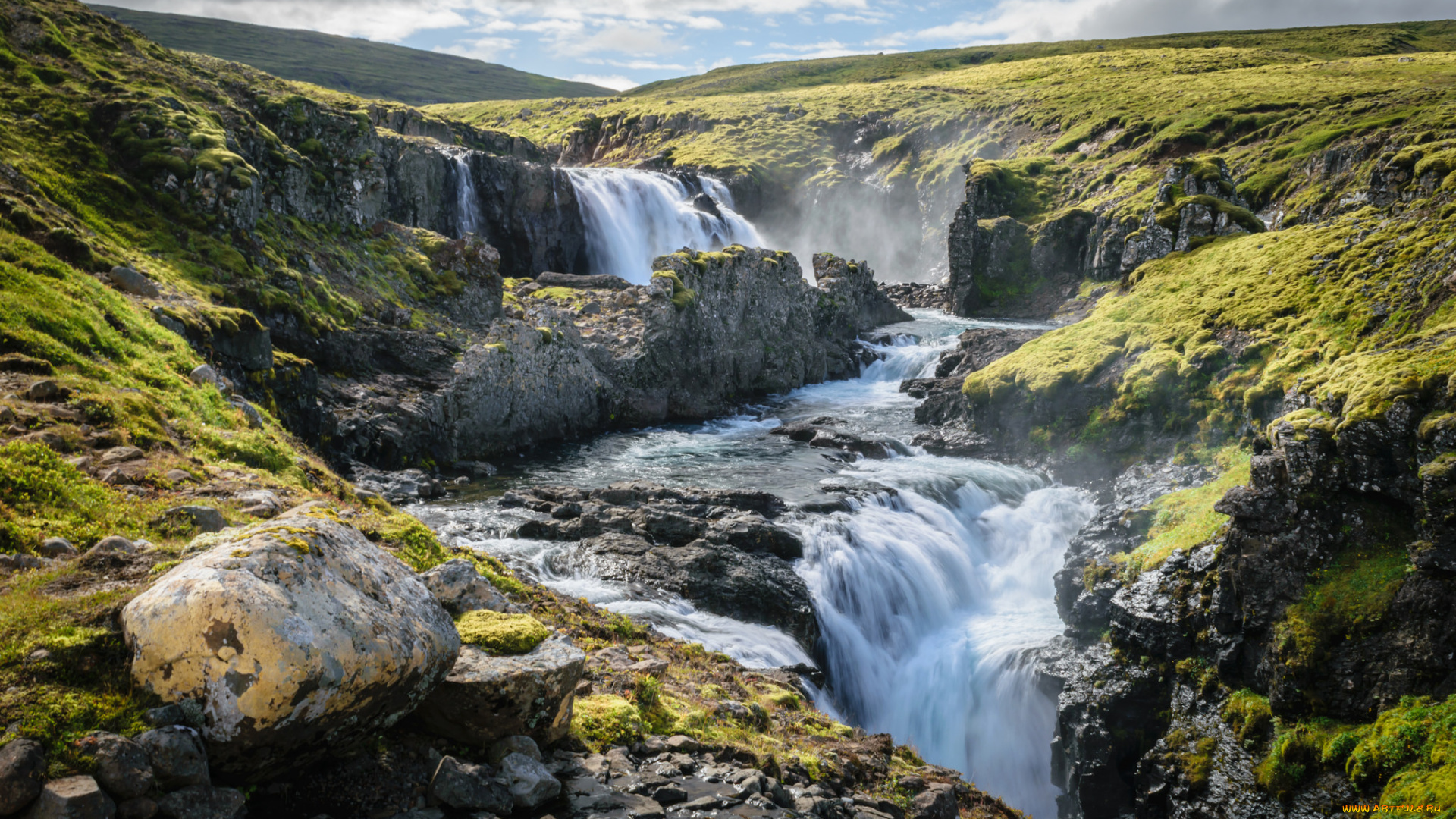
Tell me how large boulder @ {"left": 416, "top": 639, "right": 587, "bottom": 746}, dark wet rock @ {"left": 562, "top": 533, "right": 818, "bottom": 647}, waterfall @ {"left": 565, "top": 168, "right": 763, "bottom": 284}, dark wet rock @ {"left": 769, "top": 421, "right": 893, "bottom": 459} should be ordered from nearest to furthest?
1. large boulder @ {"left": 416, "top": 639, "right": 587, "bottom": 746}
2. dark wet rock @ {"left": 562, "top": 533, "right": 818, "bottom": 647}
3. dark wet rock @ {"left": 769, "top": 421, "right": 893, "bottom": 459}
4. waterfall @ {"left": 565, "top": 168, "right": 763, "bottom": 284}

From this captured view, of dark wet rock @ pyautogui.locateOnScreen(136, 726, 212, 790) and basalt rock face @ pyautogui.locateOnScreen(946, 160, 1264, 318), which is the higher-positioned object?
basalt rock face @ pyautogui.locateOnScreen(946, 160, 1264, 318)

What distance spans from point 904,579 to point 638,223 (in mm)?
48529

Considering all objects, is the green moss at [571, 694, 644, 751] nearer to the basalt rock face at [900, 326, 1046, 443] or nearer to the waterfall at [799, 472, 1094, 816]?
the waterfall at [799, 472, 1094, 816]

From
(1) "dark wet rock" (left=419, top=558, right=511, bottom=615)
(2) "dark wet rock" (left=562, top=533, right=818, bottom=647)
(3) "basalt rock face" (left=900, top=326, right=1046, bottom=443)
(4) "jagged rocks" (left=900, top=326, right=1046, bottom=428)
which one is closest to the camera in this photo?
(1) "dark wet rock" (left=419, top=558, right=511, bottom=615)

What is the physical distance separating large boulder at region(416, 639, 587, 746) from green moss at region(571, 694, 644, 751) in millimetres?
333

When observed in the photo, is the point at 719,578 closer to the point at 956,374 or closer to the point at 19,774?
the point at 19,774

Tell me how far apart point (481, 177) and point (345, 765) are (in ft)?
180

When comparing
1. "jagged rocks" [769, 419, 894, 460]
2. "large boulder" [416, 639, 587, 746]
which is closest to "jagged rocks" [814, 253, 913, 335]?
"jagged rocks" [769, 419, 894, 460]

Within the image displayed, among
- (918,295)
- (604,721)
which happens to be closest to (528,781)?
(604,721)

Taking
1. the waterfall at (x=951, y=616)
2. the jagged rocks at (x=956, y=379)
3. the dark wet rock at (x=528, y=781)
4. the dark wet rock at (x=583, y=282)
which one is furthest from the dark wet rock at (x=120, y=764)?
the dark wet rock at (x=583, y=282)

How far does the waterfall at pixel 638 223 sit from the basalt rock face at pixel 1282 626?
47.2 metres

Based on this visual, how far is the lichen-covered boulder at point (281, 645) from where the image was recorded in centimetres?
525

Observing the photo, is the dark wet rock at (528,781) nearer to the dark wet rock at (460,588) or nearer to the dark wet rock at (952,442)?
the dark wet rock at (460,588)

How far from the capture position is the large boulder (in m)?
6.97
